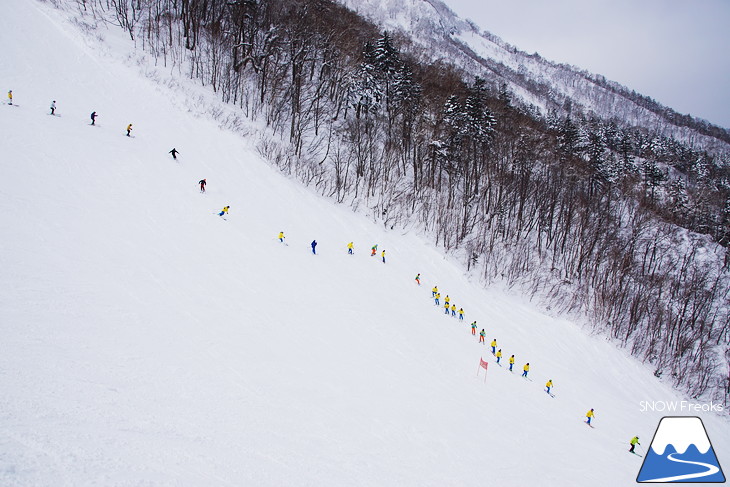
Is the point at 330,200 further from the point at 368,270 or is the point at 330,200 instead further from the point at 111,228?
the point at 111,228

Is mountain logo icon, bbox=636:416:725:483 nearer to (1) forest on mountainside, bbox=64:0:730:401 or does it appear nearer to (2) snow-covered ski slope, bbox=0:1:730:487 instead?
(2) snow-covered ski slope, bbox=0:1:730:487

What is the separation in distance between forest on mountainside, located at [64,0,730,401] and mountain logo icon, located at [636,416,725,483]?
29.5 metres

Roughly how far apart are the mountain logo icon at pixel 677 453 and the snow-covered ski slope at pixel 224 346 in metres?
2.96

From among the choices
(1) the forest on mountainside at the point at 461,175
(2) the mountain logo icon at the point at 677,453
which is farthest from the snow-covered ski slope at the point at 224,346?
(1) the forest on mountainside at the point at 461,175

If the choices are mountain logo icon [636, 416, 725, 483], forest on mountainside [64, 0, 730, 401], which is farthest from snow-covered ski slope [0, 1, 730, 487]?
forest on mountainside [64, 0, 730, 401]

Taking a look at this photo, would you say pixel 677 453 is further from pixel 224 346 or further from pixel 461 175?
pixel 461 175

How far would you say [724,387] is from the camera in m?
36.7

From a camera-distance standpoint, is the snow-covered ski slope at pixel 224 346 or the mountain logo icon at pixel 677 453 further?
the mountain logo icon at pixel 677 453

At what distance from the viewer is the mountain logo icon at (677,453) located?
9414 mm

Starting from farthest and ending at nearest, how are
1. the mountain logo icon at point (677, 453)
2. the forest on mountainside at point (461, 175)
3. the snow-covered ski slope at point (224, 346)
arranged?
1. the forest on mountainside at point (461, 175)
2. the mountain logo icon at point (677, 453)
3. the snow-covered ski slope at point (224, 346)

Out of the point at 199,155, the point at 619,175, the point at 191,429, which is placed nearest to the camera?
the point at 191,429

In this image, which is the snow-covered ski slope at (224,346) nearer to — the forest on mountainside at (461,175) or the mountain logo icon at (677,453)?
the mountain logo icon at (677,453)

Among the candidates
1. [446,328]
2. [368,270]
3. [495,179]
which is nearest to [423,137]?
[495,179]

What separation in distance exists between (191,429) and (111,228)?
519 inches
